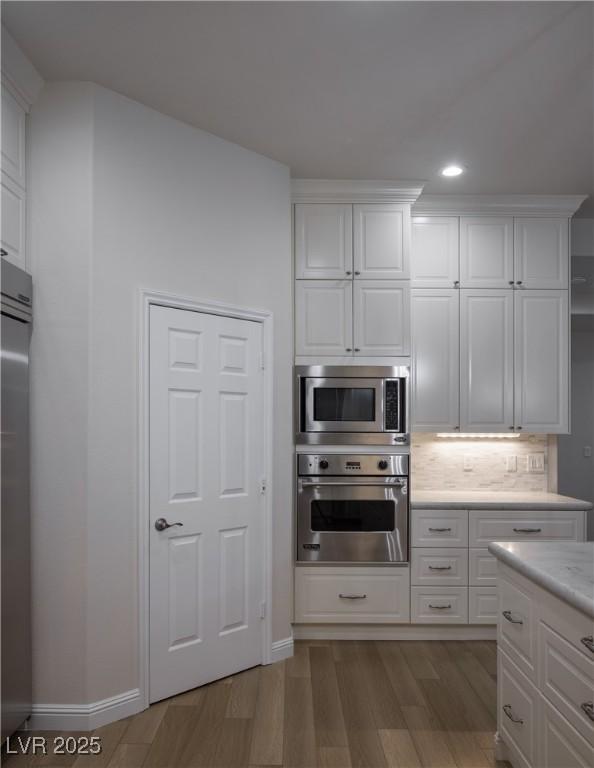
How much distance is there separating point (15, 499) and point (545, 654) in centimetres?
211

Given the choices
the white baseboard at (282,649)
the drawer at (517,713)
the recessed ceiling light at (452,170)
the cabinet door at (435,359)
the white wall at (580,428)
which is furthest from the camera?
the white wall at (580,428)

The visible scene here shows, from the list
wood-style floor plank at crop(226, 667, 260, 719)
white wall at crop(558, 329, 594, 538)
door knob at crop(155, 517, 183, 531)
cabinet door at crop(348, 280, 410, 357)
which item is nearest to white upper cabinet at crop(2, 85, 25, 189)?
door knob at crop(155, 517, 183, 531)

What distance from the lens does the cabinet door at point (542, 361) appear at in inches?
164

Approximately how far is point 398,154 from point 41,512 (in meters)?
2.69

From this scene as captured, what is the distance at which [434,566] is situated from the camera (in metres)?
3.89

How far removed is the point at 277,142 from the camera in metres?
3.36

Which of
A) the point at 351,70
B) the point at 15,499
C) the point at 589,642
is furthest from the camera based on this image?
the point at 351,70

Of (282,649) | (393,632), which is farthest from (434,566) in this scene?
(282,649)

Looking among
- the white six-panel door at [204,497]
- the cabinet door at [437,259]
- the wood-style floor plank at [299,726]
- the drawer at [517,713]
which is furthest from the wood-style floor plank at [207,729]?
the cabinet door at [437,259]

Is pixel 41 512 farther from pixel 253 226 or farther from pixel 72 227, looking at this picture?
pixel 253 226

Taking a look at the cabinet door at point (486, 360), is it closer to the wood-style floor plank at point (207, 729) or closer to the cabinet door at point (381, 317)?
the cabinet door at point (381, 317)

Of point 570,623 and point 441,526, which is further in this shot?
point 441,526

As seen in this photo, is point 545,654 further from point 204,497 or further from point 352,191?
point 352,191

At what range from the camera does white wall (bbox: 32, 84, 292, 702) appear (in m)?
2.71
